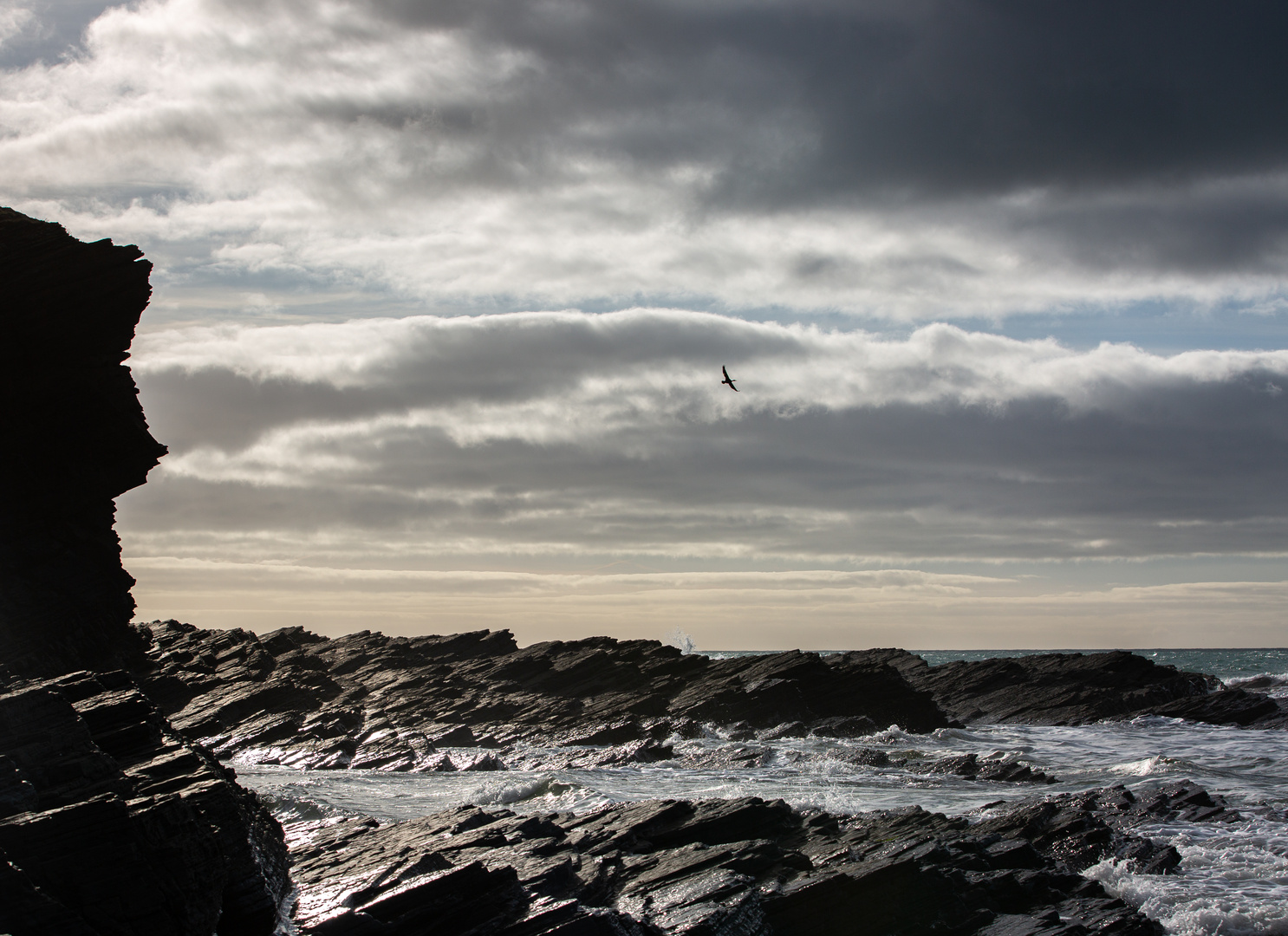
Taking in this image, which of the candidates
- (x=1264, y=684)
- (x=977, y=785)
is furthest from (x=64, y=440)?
(x=1264, y=684)

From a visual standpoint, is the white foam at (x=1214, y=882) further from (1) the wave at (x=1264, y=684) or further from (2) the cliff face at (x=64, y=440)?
(1) the wave at (x=1264, y=684)

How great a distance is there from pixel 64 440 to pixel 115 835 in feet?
89.9

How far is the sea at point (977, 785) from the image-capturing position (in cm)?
1777

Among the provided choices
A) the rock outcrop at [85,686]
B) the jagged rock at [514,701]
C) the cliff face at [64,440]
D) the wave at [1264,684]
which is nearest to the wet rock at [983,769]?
the jagged rock at [514,701]

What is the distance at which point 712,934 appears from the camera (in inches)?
555

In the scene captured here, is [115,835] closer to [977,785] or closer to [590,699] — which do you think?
[977,785]

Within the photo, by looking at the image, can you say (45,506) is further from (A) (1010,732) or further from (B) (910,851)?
(A) (1010,732)

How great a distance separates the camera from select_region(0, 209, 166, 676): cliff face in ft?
98.8

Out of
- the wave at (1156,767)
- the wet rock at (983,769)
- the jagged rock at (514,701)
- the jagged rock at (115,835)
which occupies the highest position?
the jagged rock at (115,835)

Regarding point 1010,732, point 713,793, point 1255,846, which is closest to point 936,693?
point 1010,732

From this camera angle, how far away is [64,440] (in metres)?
33.0

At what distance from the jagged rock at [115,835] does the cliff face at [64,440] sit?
2109 centimetres

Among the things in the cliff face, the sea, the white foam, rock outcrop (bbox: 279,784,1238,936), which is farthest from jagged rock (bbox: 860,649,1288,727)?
the cliff face

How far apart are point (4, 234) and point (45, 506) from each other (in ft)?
31.1
